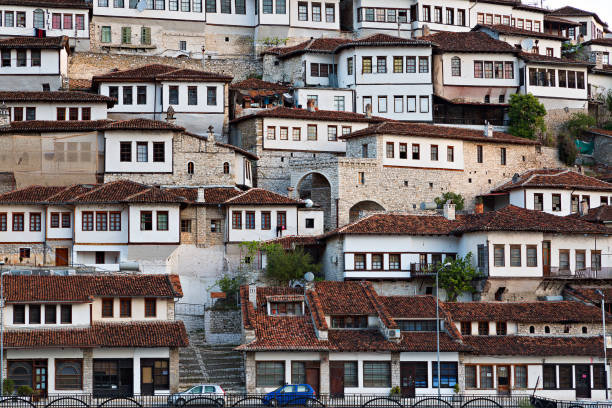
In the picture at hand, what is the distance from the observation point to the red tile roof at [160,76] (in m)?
83.8

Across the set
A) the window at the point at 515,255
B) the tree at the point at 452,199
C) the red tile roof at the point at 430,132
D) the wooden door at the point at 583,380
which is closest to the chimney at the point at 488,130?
the red tile roof at the point at 430,132

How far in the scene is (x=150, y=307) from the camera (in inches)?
2393

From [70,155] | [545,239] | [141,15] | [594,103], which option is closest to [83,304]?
[70,155]

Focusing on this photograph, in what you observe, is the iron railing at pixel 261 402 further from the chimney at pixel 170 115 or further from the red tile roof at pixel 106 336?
the chimney at pixel 170 115

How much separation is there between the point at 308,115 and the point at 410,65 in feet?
34.7

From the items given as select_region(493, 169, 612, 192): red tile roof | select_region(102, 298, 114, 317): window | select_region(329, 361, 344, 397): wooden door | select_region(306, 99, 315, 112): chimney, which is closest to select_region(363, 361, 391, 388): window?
select_region(329, 361, 344, 397): wooden door

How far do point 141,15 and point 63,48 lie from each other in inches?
389

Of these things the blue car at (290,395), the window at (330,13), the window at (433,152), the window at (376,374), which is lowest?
the window at (376,374)

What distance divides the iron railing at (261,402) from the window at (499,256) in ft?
39.1

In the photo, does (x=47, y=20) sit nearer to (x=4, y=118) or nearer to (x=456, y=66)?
(x=4, y=118)

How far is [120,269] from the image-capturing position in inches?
2628

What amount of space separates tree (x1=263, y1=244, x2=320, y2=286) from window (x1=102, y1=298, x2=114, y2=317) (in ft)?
38.0

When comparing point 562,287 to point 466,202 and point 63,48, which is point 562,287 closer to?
point 466,202

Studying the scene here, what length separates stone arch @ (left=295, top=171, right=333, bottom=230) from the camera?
78.3 m
